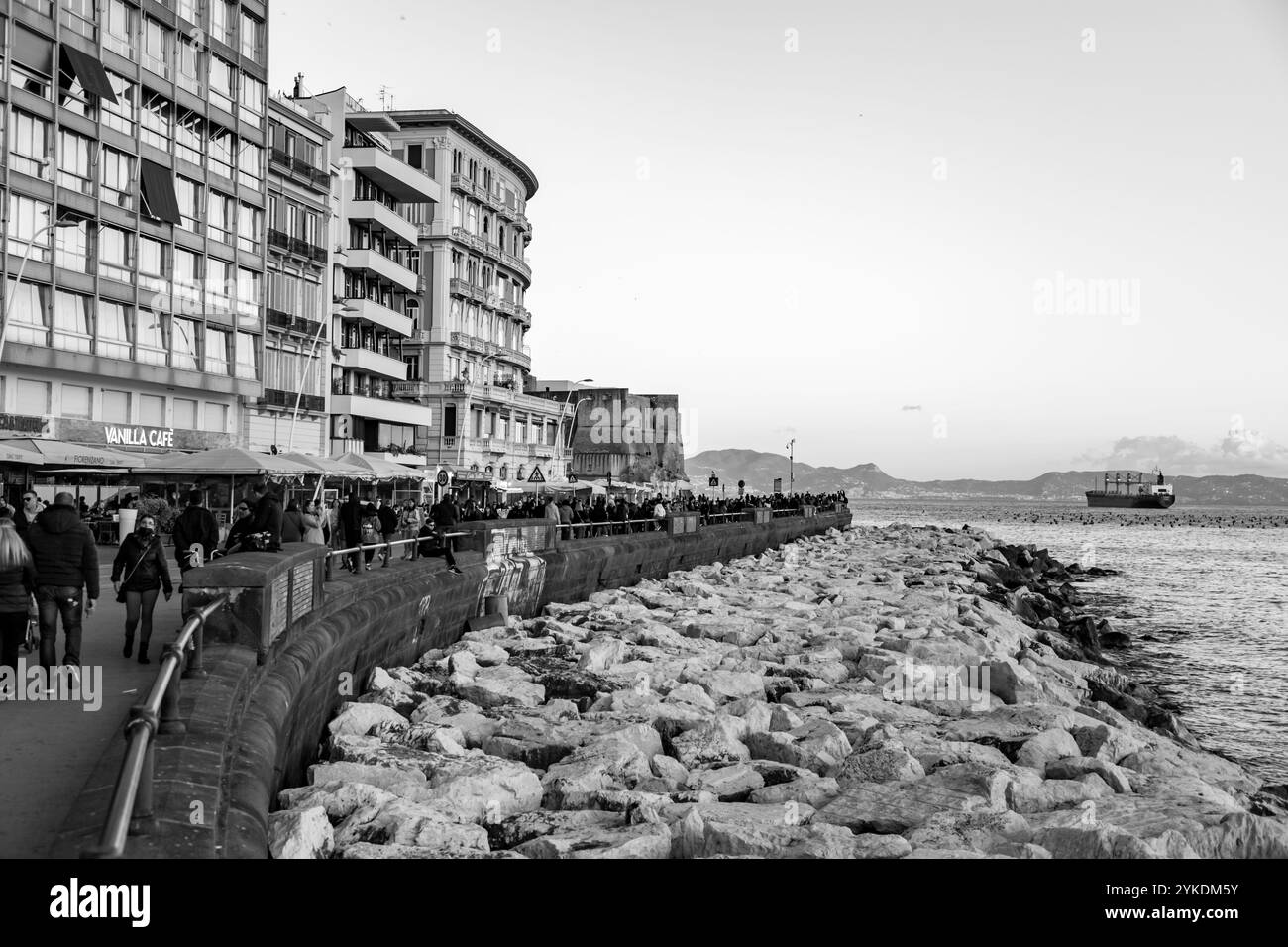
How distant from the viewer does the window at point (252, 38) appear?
40.1m

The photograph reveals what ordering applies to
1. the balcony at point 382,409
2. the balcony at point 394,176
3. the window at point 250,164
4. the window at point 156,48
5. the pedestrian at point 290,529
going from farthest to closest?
the balcony at point 394,176 < the balcony at point 382,409 < the window at point 250,164 < the window at point 156,48 < the pedestrian at point 290,529

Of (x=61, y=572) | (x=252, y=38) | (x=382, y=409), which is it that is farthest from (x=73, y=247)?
(x=61, y=572)

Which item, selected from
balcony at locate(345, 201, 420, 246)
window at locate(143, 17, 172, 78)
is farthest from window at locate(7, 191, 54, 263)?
balcony at locate(345, 201, 420, 246)

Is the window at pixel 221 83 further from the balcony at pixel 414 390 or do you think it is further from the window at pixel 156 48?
the balcony at pixel 414 390

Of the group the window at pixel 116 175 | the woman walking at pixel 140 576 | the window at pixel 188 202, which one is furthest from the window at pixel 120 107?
the woman walking at pixel 140 576

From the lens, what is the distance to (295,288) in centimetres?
4509

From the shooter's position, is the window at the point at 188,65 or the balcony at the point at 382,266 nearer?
the window at the point at 188,65

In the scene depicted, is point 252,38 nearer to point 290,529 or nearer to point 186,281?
point 186,281

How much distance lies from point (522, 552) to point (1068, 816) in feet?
42.1

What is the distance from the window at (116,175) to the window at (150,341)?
3.51m

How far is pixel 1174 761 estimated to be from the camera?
36.3 ft

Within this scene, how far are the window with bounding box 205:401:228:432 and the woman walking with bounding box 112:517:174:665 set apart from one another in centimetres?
2986

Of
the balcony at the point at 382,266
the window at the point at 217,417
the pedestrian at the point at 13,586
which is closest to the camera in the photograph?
the pedestrian at the point at 13,586

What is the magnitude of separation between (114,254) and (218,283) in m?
5.27
